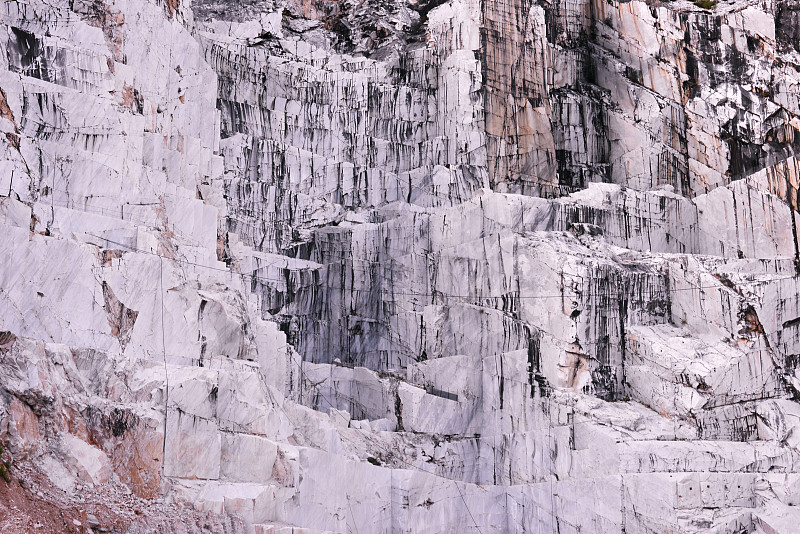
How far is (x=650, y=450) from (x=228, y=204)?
631 inches

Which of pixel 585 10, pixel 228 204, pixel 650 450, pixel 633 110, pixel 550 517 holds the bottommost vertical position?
pixel 550 517

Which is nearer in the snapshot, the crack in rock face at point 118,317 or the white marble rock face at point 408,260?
the white marble rock face at point 408,260

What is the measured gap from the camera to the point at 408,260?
113 ft

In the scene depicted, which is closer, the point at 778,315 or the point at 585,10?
the point at 778,315

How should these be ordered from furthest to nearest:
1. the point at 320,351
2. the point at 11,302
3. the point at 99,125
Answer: the point at 320,351, the point at 99,125, the point at 11,302

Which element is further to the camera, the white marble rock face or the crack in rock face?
the crack in rock face

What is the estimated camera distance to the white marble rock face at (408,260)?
81.0 feet

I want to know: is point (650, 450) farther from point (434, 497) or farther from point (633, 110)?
point (633, 110)

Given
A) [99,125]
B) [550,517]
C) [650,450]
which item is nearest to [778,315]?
[650,450]

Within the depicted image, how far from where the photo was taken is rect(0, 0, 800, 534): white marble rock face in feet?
81.0

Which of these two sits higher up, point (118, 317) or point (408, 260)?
point (408, 260)

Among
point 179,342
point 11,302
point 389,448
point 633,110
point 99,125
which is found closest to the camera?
point 11,302

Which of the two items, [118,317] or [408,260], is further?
[408,260]

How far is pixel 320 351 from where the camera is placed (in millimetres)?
34469
